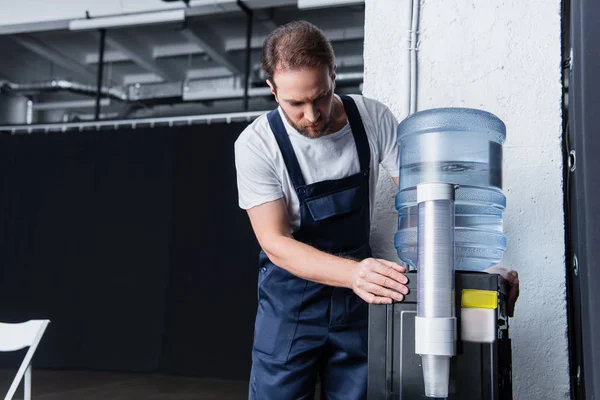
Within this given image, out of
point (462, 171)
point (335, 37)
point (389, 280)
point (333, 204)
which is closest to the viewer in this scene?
point (389, 280)

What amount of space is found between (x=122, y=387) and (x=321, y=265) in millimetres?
4621

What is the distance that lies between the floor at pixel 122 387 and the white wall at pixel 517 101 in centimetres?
382

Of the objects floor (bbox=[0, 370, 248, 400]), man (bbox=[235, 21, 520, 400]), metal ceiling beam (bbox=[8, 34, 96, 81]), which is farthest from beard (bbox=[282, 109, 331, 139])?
metal ceiling beam (bbox=[8, 34, 96, 81])

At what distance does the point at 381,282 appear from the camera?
1132mm

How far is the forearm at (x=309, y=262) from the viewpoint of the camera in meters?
1.27

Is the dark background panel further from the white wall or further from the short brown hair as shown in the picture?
the short brown hair

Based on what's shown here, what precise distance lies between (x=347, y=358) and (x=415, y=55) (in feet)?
2.49

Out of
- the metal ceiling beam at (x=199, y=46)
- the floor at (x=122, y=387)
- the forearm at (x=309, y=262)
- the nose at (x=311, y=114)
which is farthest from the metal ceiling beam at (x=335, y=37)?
the forearm at (x=309, y=262)

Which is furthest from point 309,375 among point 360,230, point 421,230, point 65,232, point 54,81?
point 54,81

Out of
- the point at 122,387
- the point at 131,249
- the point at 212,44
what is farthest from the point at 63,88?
the point at 122,387

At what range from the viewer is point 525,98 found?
1603 millimetres

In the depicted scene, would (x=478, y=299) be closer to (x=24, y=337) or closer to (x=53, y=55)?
(x=24, y=337)

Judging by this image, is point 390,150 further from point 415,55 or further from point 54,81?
point 54,81

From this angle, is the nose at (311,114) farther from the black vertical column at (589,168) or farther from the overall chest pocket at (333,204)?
the black vertical column at (589,168)
